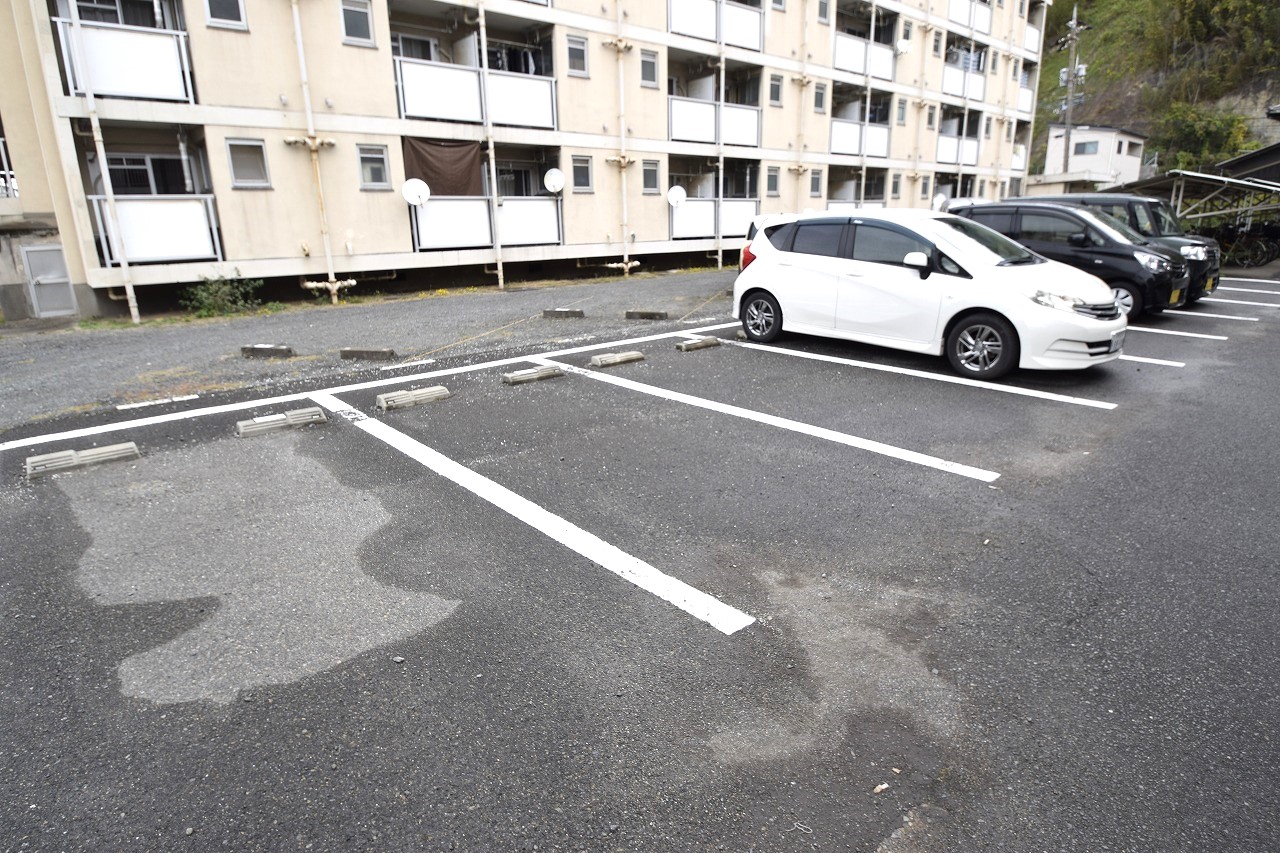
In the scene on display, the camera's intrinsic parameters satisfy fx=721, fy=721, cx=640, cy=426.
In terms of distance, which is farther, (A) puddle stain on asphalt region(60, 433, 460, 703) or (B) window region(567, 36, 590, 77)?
(B) window region(567, 36, 590, 77)

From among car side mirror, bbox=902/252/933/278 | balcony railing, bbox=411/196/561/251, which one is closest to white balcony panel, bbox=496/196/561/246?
balcony railing, bbox=411/196/561/251

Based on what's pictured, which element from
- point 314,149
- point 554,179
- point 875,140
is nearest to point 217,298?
point 314,149

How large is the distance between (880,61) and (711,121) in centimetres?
886

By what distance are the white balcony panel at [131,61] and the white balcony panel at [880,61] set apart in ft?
68.1

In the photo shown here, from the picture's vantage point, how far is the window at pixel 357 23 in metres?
14.1

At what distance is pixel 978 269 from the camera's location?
7402mm

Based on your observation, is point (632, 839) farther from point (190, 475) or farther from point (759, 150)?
point (759, 150)

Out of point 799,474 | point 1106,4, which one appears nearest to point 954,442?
point 799,474

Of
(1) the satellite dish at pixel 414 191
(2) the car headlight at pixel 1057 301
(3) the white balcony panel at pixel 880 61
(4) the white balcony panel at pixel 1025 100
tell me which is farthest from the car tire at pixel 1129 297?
(4) the white balcony panel at pixel 1025 100

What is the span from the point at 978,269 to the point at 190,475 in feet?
24.1

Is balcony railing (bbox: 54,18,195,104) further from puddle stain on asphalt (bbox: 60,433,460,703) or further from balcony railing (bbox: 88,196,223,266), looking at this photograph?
puddle stain on asphalt (bbox: 60,433,460,703)

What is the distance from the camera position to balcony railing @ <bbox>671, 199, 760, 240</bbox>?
20.3 metres

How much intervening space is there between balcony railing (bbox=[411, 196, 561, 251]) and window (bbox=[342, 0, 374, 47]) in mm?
3205

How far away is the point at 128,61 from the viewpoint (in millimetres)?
11938
